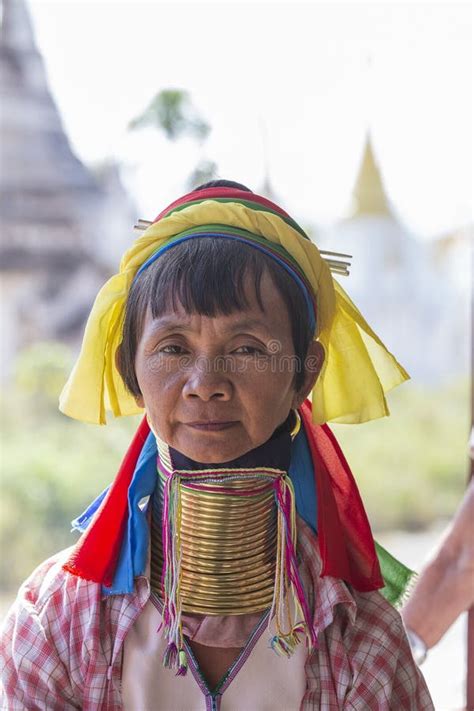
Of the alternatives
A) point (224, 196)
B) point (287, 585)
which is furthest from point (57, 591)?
point (224, 196)

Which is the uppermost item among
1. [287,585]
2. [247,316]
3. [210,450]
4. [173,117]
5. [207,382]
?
[173,117]

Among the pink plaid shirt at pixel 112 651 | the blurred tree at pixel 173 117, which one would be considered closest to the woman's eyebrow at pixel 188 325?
the pink plaid shirt at pixel 112 651

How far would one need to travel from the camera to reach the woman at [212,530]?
1.45m

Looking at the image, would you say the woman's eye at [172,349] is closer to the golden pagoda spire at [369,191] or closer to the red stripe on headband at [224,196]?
the red stripe on headband at [224,196]

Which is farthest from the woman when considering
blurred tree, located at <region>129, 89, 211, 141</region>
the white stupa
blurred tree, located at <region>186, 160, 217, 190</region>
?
the white stupa

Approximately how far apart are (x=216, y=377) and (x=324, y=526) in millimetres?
A: 401

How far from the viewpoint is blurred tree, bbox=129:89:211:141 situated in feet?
17.0

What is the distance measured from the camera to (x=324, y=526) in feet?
5.26

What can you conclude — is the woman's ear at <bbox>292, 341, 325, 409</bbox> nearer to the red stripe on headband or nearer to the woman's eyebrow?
the woman's eyebrow

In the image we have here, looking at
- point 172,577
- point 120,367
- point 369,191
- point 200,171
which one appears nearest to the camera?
point 172,577

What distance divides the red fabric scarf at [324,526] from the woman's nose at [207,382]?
1.02 feet

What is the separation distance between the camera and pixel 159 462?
5.22 ft

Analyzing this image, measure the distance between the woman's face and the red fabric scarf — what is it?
213mm

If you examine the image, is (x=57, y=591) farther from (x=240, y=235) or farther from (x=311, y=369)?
(x=240, y=235)
